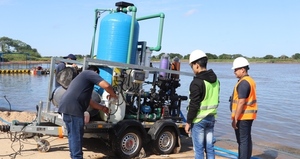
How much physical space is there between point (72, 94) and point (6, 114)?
743 cm

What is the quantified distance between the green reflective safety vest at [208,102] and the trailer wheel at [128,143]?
78.9 inches

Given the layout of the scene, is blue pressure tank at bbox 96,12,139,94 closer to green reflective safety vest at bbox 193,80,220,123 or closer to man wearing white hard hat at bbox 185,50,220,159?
man wearing white hard hat at bbox 185,50,220,159

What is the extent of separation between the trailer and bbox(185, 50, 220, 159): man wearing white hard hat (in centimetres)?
188

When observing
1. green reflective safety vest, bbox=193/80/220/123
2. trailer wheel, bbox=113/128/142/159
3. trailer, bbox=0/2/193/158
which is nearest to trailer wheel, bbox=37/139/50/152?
trailer, bbox=0/2/193/158

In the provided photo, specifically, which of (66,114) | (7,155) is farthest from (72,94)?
(7,155)

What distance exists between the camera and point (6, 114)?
11203 millimetres

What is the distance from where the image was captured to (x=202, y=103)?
4.68 m

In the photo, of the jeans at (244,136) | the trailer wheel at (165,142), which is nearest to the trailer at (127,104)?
the trailer wheel at (165,142)

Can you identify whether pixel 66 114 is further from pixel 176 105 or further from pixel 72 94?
pixel 176 105

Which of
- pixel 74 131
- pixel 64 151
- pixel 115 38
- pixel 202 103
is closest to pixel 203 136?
pixel 202 103

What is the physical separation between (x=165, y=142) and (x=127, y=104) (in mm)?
1179

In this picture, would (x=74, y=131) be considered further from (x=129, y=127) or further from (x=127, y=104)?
(x=127, y=104)

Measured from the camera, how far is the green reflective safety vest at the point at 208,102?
4668 mm

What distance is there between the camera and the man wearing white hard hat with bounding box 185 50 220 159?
4609 mm
